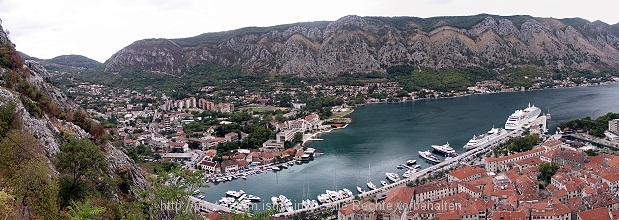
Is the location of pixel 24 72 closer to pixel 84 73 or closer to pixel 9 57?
pixel 9 57

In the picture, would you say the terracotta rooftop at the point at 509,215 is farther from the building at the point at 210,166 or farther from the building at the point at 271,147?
the building at the point at 271,147

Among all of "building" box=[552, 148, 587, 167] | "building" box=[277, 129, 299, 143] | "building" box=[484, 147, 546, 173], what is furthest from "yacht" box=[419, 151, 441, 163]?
"building" box=[277, 129, 299, 143]

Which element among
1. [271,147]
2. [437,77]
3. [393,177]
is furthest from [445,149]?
[437,77]

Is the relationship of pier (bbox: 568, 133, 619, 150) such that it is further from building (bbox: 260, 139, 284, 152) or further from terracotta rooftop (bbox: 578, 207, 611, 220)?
building (bbox: 260, 139, 284, 152)

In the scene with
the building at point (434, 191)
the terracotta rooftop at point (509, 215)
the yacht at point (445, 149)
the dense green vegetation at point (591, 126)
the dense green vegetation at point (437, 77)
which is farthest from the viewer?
the dense green vegetation at point (437, 77)

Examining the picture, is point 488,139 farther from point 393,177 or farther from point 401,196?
point 401,196

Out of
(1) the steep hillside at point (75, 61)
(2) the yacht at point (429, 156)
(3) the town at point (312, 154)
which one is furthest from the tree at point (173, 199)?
(1) the steep hillside at point (75, 61)

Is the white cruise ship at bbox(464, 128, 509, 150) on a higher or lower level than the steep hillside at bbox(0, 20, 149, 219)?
lower
